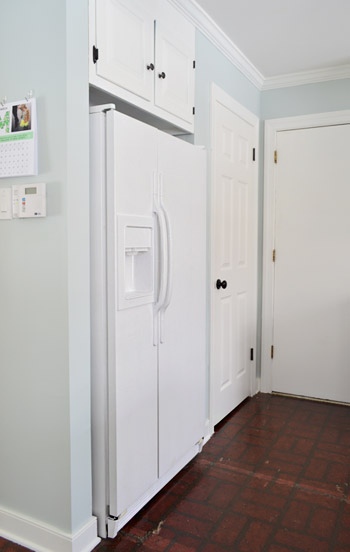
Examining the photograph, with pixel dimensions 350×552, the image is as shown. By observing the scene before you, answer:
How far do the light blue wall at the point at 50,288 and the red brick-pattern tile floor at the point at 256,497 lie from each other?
13.6 inches

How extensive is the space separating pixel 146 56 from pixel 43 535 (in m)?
2.13

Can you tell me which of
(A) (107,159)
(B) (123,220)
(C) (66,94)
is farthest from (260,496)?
(C) (66,94)

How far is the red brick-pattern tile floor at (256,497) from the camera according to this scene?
202cm

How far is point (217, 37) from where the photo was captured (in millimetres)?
2930

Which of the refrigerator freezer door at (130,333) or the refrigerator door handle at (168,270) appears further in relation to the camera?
the refrigerator door handle at (168,270)

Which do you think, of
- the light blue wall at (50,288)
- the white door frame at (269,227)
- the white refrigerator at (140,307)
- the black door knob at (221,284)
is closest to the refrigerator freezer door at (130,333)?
the white refrigerator at (140,307)

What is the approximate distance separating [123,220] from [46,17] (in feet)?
2.65

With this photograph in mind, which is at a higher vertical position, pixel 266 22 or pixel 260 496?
pixel 266 22

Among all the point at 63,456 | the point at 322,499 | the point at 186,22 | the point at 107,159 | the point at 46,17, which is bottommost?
the point at 322,499

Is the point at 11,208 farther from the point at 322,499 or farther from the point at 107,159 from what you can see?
the point at 322,499

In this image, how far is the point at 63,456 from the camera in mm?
1870

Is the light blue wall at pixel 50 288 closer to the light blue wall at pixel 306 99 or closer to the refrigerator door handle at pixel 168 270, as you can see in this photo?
the refrigerator door handle at pixel 168 270

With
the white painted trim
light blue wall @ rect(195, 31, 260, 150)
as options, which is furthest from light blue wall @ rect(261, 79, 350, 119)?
the white painted trim

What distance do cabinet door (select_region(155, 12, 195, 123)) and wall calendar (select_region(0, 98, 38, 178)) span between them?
704 millimetres
